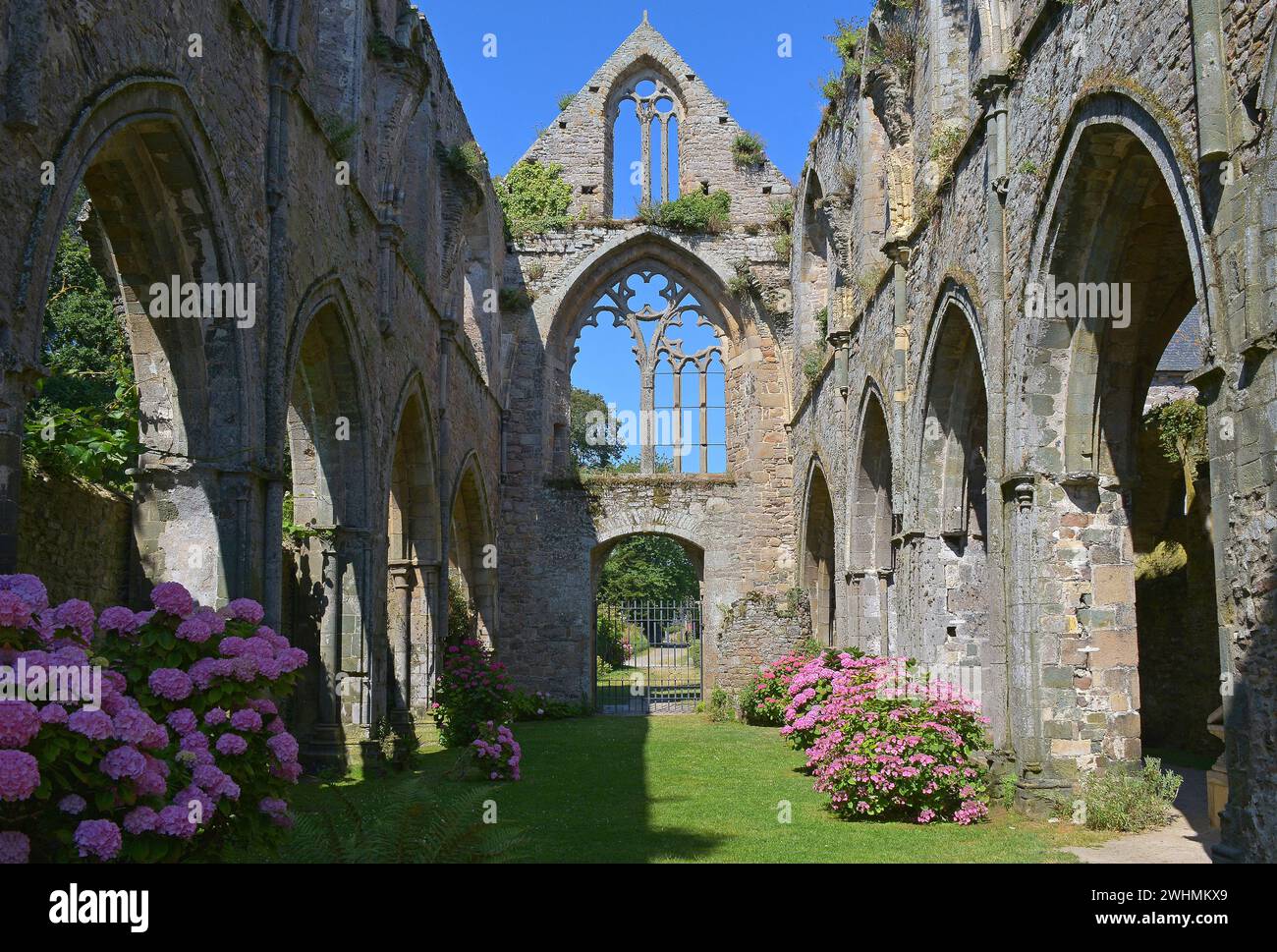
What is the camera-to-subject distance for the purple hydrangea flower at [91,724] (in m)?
3.77

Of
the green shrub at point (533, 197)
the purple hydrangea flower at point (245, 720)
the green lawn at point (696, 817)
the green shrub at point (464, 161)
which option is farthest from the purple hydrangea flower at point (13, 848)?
the green shrub at point (533, 197)

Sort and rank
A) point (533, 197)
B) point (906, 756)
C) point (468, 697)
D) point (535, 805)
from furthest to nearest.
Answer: point (533, 197), point (468, 697), point (535, 805), point (906, 756)

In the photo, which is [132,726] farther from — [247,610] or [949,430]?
[949,430]

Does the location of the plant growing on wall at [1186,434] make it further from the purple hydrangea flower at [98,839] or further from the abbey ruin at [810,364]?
the purple hydrangea flower at [98,839]

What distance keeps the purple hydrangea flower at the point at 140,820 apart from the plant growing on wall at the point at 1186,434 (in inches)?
451

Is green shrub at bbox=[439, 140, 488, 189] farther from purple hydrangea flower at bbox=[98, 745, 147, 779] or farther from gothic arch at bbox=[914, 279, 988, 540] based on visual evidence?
purple hydrangea flower at bbox=[98, 745, 147, 779]

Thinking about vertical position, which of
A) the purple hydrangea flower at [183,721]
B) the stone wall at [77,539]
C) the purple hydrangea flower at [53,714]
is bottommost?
the purple hydrangea flower at [183,721]

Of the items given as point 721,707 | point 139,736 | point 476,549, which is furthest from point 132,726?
point 721,707

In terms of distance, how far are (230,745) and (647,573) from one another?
35108 millimetres

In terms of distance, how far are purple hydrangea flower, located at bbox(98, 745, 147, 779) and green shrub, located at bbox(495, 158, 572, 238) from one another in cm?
1877

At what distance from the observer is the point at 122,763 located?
3850 millimetres

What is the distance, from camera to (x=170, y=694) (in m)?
4.59

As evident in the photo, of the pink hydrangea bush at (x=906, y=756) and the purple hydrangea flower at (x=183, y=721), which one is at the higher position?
the purple hydrangea flower at (x=183, y=721)

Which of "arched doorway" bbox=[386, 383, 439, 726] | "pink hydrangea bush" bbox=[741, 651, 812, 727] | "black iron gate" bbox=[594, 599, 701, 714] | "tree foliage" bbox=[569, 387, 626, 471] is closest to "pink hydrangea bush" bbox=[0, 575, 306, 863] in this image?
"arched doorway" bbox=[386, 383, 439, 726]
